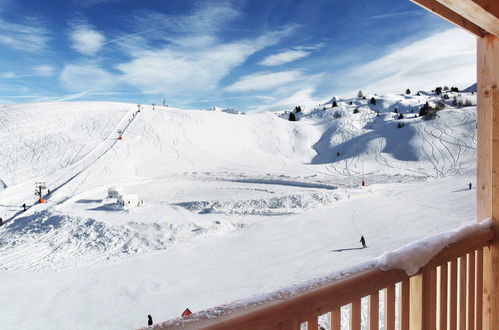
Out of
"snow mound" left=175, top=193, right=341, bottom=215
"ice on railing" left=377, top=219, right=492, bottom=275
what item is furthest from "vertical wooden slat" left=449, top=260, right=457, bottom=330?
"snow mound" left=175, top=193, right=341, bottom=215

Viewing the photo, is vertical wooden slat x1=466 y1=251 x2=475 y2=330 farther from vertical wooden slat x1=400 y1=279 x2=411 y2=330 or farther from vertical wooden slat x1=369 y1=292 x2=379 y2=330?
vertical wooden slat x1=369 y1=292 x2=379 y2=330

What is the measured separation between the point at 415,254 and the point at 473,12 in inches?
42.1

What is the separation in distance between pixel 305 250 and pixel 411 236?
3.19m

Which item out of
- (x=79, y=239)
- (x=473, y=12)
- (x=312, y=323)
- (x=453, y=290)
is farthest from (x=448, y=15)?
(x=79, y=239)

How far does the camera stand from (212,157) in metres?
24.9

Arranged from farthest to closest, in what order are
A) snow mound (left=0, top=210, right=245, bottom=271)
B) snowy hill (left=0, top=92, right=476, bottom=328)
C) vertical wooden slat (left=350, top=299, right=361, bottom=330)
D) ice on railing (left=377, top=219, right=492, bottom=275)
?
1. snow mound (left=0, top=210, right=245, bottom=271)
2. snowy hill (left=0, top=92, right=476, bottom=328)
3. ice on railing (left=377, top=219, right=492, bottom=275)
4. vertical wooden slat (left=350, top=299, right=361, bottom=330)

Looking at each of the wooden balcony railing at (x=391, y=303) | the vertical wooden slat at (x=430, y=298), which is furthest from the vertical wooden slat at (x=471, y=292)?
the vertical wooden slat at (x=430, y=298)

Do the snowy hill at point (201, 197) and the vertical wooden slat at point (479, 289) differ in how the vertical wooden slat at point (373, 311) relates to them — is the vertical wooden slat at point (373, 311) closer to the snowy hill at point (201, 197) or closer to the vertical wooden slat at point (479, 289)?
the vertical wooden slat at point (479, 289)

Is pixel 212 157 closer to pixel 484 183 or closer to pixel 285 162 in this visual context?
pixel 285 162

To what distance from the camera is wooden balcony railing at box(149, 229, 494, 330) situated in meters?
0.94

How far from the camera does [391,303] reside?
1.33 metres

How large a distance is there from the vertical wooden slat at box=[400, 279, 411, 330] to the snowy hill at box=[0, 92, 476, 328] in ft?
22.2

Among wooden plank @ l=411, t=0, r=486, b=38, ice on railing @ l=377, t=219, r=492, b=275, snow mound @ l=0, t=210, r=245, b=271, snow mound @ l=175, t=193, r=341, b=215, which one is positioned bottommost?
snow mound @ l=0, t=210, r=245, b=271

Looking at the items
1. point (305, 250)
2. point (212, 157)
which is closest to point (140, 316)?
point (305, 250)
